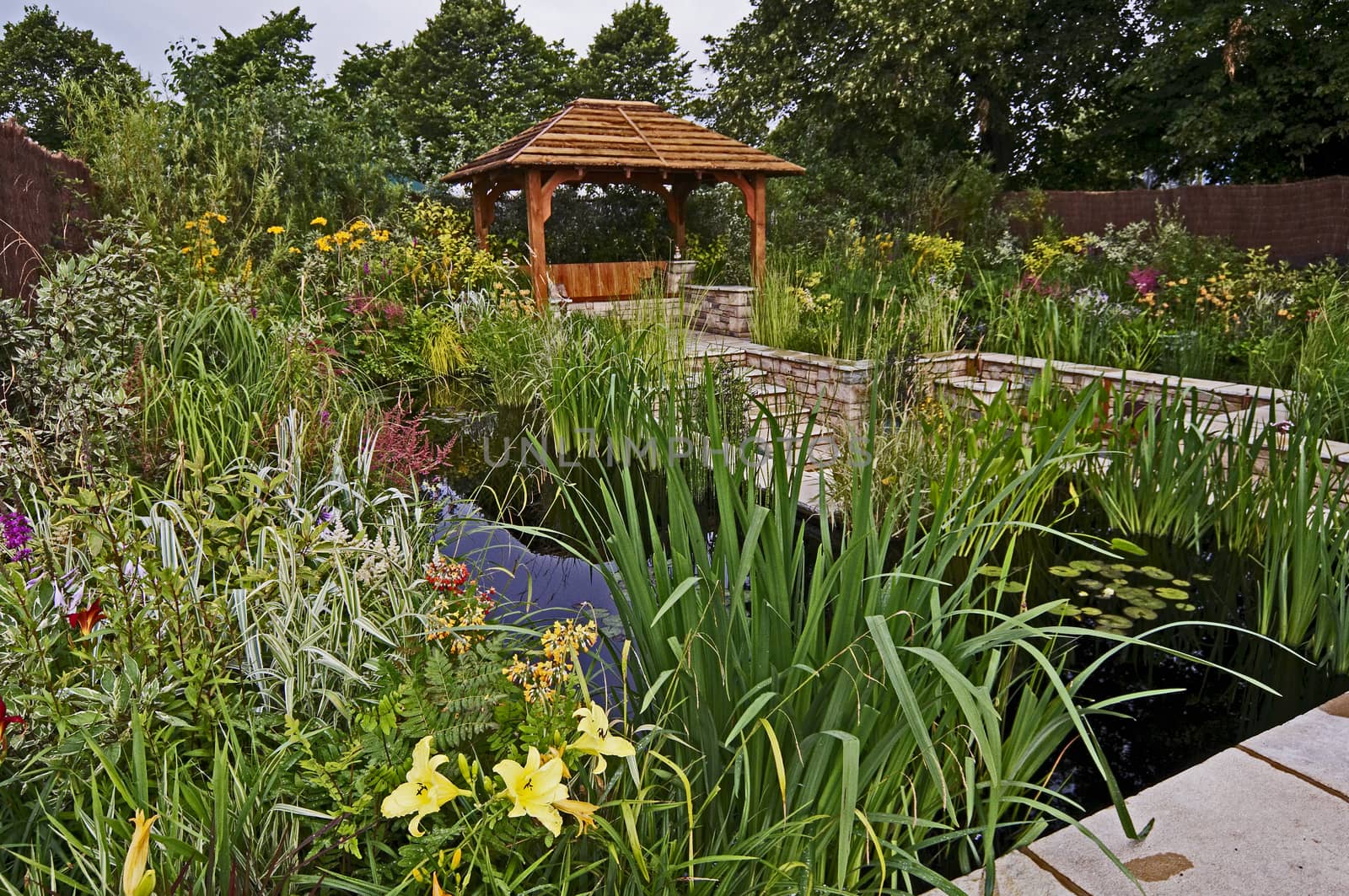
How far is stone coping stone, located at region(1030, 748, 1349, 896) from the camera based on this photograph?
1466 mm

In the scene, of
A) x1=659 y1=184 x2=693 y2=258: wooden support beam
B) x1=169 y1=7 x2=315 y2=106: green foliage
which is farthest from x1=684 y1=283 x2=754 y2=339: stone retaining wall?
x1=169 y1=7 x2=315 y2=106: green foliage

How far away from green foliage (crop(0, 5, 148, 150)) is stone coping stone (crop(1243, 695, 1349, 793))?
34.4 metres

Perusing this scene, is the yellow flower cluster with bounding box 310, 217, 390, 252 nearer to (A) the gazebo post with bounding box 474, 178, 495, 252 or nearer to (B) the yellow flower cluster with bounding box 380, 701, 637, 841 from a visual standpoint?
(A) the gazebo post with bounding box 474, 178, 495, 252

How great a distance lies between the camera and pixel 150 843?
1370 mm

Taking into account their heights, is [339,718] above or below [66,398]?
below

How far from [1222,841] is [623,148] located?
401 inches

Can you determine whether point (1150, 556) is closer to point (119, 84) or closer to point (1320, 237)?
point (119, 84)

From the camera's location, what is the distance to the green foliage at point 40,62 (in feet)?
91.9

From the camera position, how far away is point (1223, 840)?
1.57 meters

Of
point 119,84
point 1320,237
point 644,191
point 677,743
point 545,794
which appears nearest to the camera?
point 545,794

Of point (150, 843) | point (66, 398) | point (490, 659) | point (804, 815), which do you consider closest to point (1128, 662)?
point (804, 815)

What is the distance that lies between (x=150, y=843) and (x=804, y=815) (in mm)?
1053

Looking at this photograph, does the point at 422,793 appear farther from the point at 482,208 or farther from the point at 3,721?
the point at 482,208

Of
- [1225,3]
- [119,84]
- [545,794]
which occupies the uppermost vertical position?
[1225,3]
